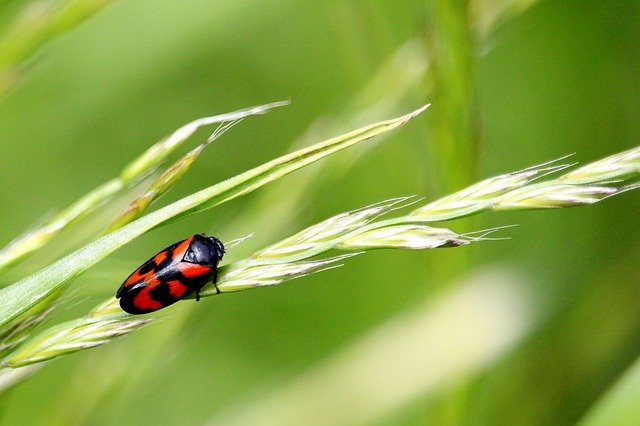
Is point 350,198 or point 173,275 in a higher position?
point 173,275

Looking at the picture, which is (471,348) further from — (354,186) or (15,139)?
(15,139)

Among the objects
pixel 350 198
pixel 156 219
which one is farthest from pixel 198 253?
pixel 350 198

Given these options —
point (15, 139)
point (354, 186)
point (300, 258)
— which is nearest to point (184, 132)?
point (300, 258)

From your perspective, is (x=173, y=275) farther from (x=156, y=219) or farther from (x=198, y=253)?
(x=156, y=219)

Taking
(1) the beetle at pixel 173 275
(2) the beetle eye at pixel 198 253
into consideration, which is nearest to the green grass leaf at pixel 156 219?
(1) the beetle at pixel 173 275

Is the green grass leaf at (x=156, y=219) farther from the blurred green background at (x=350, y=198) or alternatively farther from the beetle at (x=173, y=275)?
the blurred green background at (x=350, y=198)

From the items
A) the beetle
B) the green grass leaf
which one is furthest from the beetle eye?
the green grass leaf

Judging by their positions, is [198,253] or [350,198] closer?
[198,253]
